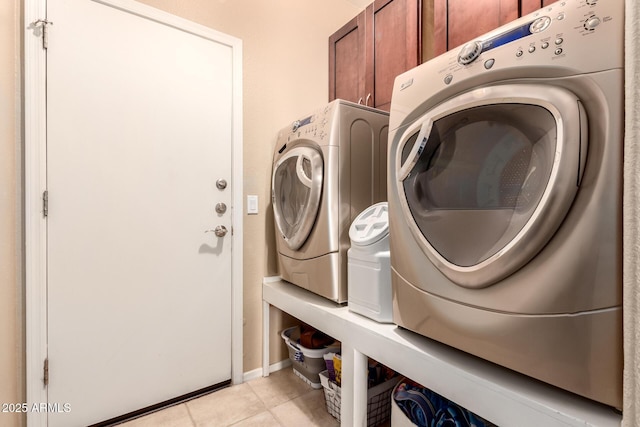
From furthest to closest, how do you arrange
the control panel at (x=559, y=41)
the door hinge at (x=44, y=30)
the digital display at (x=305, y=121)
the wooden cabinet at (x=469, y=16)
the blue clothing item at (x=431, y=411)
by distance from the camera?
the digital display at (x=305, y=121) → the door hinge at (x=44, y=30) → the wooden cabinet at (x=469, y=16) → the blue clothing item at (x=431, y=411) → the control panel at (x=559, y=41)

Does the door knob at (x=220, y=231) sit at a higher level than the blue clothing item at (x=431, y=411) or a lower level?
higher

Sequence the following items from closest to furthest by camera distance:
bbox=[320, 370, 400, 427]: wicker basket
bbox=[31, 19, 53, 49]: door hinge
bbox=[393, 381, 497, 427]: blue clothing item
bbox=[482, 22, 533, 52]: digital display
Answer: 1. bbox=[482, 22, 533, 52]: digital display
2. bbox=[393, 381, 497, 427]: blue clothing item
3. bbox=[31, 19, 53, 49]: door hinge
4. bbox=[320, 370, 400, 427]: wicker basket

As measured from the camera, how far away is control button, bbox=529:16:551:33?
680mm

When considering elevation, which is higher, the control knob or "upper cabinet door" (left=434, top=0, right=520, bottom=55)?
"upper cabinet door" (left=434, top=0, right=520, bottom=55)

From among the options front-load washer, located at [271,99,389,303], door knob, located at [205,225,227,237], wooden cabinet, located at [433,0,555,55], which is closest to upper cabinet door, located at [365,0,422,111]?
wooden cabinet, located at [433,0,555,55]

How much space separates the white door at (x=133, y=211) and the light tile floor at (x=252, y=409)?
97 millimetres

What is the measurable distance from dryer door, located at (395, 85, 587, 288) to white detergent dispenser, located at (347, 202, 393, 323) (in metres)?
0.22

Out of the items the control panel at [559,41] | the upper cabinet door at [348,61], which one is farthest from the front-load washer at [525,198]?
the upper cabinet door at [348,61]

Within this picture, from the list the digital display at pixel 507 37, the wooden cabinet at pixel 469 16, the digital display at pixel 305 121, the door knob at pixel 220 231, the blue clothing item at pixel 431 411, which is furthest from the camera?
the door knob at pixel 220 231

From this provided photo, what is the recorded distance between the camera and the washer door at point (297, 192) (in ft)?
4.73

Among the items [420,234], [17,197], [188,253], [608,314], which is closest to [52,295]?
[17,197]

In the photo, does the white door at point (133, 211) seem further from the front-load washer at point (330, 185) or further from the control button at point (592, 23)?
the control button at point (592, 23)

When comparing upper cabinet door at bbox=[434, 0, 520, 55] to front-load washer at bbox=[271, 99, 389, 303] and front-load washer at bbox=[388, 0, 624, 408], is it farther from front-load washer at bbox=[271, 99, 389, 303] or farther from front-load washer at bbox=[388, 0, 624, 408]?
front-load washer at bbox=[388, 0, 624, 408]

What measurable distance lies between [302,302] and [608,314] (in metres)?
1.17
